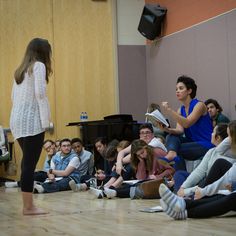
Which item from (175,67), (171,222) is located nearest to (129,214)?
(171,222)

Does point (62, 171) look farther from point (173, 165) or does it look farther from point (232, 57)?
point (232, 57)

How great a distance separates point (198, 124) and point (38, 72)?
4.65 feet

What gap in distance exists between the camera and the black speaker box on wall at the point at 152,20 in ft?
23.4

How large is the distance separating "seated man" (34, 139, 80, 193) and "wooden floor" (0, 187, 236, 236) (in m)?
1.35

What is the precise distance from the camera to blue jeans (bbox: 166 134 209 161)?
377 cm

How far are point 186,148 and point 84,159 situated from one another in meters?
2.33

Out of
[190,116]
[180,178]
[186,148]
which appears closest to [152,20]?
[190,116]

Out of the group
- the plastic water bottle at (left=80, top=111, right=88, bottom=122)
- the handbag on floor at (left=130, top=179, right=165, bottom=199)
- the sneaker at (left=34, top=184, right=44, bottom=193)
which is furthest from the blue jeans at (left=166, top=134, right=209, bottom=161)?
the plastic water bottle at (left=80, top=111, right=88, bottom=122)

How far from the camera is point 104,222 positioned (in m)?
2.89

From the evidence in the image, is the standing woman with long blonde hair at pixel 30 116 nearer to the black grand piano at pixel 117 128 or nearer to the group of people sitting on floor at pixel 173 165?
the group of people sitting on floor at pixel 173 165

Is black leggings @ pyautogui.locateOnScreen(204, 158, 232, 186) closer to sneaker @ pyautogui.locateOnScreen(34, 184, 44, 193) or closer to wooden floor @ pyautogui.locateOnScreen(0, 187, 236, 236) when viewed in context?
wooden floor @ pyautogui.locateOnScreen(0, 187, 236, 236)

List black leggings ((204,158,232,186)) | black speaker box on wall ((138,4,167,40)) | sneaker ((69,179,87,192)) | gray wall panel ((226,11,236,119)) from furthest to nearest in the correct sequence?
black speaker box on wall ((138,4,167,40))
gray wall panel ((226,11,236,119))
sneaker ((69,179,87,192))
black leggings ((204,158,232,186))

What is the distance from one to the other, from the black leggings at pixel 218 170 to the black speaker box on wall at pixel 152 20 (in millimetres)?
4441

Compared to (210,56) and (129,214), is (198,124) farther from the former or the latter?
(210,56)
